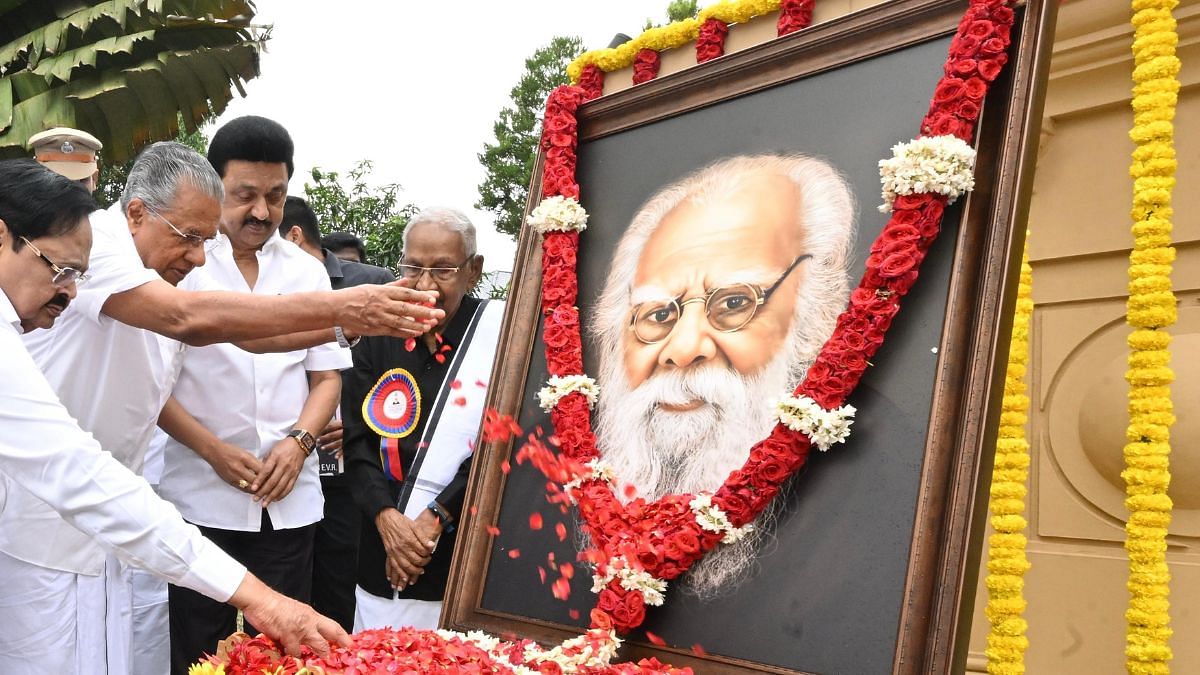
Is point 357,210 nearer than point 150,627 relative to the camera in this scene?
No

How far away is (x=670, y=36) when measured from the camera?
3123 millimetres

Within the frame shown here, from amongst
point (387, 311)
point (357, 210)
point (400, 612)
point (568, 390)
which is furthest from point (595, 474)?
point (357, 210)

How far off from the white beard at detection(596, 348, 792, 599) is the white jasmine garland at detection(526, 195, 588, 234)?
0.53 meters

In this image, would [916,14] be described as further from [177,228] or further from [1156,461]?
[177,228]

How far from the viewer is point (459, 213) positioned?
3.63 metres

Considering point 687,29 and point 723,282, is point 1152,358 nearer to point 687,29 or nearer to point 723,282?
point 723,282

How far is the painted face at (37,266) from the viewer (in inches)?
97.5

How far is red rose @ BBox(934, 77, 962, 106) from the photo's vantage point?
223cm

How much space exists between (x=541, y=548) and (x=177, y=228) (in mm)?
1520

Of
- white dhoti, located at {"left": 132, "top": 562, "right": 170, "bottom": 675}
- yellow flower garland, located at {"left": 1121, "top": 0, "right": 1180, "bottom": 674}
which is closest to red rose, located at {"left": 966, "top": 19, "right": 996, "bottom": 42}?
yellow flower garland, located at {"left": 1121, "top": 0, "right": 1180, "bottom": 674}

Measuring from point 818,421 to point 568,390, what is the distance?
847mm

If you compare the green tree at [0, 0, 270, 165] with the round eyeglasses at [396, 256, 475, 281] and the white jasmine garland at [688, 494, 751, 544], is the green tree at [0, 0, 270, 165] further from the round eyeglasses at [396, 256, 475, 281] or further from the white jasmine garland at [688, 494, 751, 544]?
the white jasmine garland at [688, 494, 751, 544]

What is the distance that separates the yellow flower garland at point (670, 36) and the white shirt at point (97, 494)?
1869 millimetres

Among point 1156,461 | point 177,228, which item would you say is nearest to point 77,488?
point 177,228
